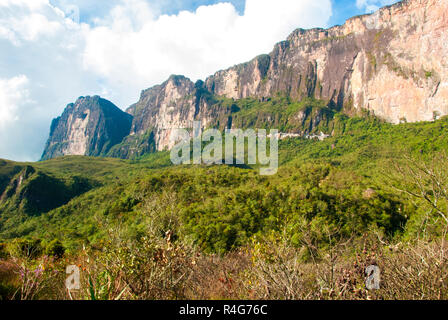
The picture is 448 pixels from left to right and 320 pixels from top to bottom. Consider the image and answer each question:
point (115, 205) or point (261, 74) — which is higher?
→ point (261, 74)

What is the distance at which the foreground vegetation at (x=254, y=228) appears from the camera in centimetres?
479

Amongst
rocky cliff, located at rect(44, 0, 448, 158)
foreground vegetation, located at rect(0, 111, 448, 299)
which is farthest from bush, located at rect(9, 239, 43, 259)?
rocky cliff, located at rect(44, 0, 448, 158)

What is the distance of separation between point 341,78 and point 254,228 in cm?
12391

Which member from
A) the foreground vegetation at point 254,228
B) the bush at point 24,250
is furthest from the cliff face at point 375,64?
the bush at point 24,250

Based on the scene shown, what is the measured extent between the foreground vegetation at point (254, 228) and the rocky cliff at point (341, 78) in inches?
513

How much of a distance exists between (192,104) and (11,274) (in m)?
173

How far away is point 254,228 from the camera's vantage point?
82.6ft

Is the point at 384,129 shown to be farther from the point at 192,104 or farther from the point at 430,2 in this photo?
the point at 192,104

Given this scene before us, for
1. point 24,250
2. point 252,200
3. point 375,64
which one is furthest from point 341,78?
point 24,250

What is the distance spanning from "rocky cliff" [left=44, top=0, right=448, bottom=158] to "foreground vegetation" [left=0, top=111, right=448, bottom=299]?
1304 cm

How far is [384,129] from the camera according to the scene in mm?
89688

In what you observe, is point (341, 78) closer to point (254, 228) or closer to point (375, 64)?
point (375, 64)

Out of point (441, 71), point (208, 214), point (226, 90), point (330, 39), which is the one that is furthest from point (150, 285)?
point (226, 90)

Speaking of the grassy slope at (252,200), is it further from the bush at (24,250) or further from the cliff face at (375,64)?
the cliff face at (375,64)
